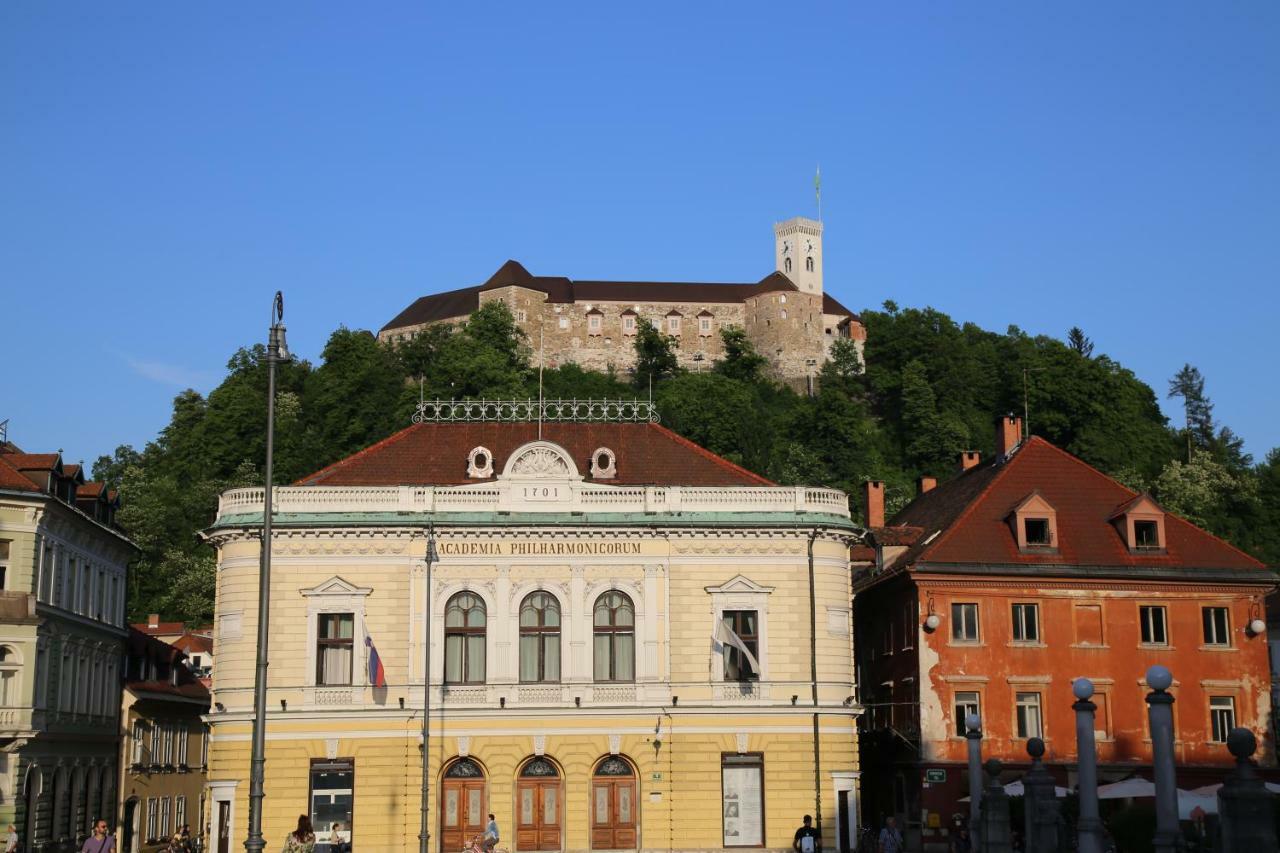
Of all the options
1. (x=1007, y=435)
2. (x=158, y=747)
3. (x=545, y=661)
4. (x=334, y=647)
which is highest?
(x=1007, y=435)

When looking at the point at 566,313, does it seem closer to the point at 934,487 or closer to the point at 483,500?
the point at 934,487

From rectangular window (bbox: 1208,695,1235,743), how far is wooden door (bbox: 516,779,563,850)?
20.9 m

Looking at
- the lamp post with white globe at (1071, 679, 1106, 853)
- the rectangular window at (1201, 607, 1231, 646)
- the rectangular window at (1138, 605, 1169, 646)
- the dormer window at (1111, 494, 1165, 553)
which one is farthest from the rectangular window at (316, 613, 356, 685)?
the rectangular window at (1201, 607, 1231, 646)

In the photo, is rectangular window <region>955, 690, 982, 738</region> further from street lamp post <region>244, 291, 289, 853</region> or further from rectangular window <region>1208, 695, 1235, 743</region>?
street lamp post <region>244, 291, 289, 853</region>

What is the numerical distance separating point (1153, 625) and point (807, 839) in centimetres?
1595

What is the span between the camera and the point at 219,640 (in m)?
49.1

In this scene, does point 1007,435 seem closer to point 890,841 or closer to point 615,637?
point 615,637

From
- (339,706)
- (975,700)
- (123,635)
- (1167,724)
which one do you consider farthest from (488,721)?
(1167,724)

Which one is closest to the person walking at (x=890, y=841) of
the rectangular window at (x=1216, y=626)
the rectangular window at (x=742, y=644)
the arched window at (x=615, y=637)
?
the rectangular window at (x=742, y=644)

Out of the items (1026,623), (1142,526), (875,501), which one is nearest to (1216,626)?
(1142,526)

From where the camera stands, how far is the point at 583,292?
600 ft

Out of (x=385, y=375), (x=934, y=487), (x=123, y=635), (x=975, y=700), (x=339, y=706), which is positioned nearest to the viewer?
(x=339, y=706)

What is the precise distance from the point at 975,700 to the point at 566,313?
130 m

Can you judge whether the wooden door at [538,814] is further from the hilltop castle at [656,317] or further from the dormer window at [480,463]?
the hilltop castle at [656,317]
